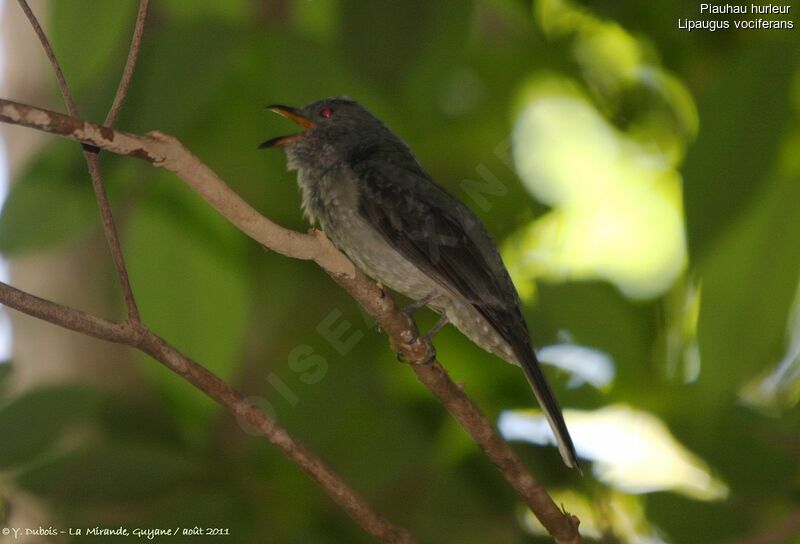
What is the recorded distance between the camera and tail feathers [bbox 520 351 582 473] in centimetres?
356

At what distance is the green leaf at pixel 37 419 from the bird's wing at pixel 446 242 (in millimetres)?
1532

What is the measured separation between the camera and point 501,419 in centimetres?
450

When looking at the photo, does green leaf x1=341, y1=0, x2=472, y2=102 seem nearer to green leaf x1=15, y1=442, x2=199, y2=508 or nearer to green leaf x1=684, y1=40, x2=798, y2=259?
green leaf x1=684, y1=40, x2=798, y2=259

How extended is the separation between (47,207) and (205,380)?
1200 mm

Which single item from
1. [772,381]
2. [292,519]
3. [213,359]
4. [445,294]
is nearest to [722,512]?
[772,381]

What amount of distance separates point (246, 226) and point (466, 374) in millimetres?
2673

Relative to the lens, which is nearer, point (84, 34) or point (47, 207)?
point (84, 34)

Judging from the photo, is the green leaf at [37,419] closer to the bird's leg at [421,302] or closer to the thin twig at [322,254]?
the thin twig at [322,254]

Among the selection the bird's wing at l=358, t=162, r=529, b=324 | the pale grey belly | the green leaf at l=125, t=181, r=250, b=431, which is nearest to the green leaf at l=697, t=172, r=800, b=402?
the bird's wing at l=358, t=162, r=529, b=324

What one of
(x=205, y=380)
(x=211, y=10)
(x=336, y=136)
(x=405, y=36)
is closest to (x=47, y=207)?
(x=211, y=10)

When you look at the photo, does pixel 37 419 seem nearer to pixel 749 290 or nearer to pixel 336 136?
pixel 336 136

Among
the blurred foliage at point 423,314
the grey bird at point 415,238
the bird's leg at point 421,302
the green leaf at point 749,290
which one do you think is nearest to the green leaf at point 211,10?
the blurred foliage at point 423,314

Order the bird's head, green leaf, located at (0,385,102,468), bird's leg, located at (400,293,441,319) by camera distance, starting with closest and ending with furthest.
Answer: green leaf, located at (0,385,102,468) → bird's leg, located at (400,293,441,319) → the bird's head

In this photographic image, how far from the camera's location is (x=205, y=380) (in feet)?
9.13
